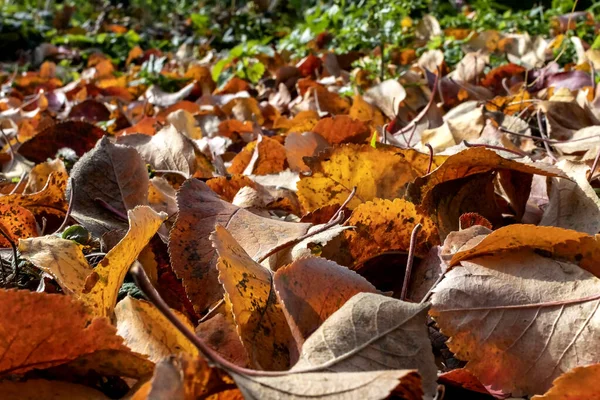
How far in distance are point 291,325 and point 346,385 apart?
0.37 feet

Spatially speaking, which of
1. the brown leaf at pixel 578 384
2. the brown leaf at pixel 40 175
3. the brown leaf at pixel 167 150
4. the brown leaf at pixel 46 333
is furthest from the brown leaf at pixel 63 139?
the brown leaf at pixel 578 384

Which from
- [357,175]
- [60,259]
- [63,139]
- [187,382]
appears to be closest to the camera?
[187,382]

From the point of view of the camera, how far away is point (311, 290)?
550mm

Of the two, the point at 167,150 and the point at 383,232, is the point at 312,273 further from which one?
the point at 167,150

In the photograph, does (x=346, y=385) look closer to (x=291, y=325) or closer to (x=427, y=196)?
(x=291, y=325)

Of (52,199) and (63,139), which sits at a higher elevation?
(52,199)

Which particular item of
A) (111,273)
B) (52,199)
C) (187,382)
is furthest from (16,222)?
(187,382)

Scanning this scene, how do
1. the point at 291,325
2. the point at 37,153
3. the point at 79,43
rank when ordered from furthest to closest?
the point at 79,43, the point at 37,153, the point at 291,325

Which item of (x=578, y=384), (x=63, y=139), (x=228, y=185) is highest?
(x=578, y=384)

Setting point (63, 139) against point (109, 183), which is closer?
point (109, 183)

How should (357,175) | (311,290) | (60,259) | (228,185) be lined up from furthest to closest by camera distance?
(228,185) < (357,175) < (60,259) < (311,290)

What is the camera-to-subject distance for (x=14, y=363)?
488mm

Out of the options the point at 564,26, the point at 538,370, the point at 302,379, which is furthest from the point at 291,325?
the point at 564,26

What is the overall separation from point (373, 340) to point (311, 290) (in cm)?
8
